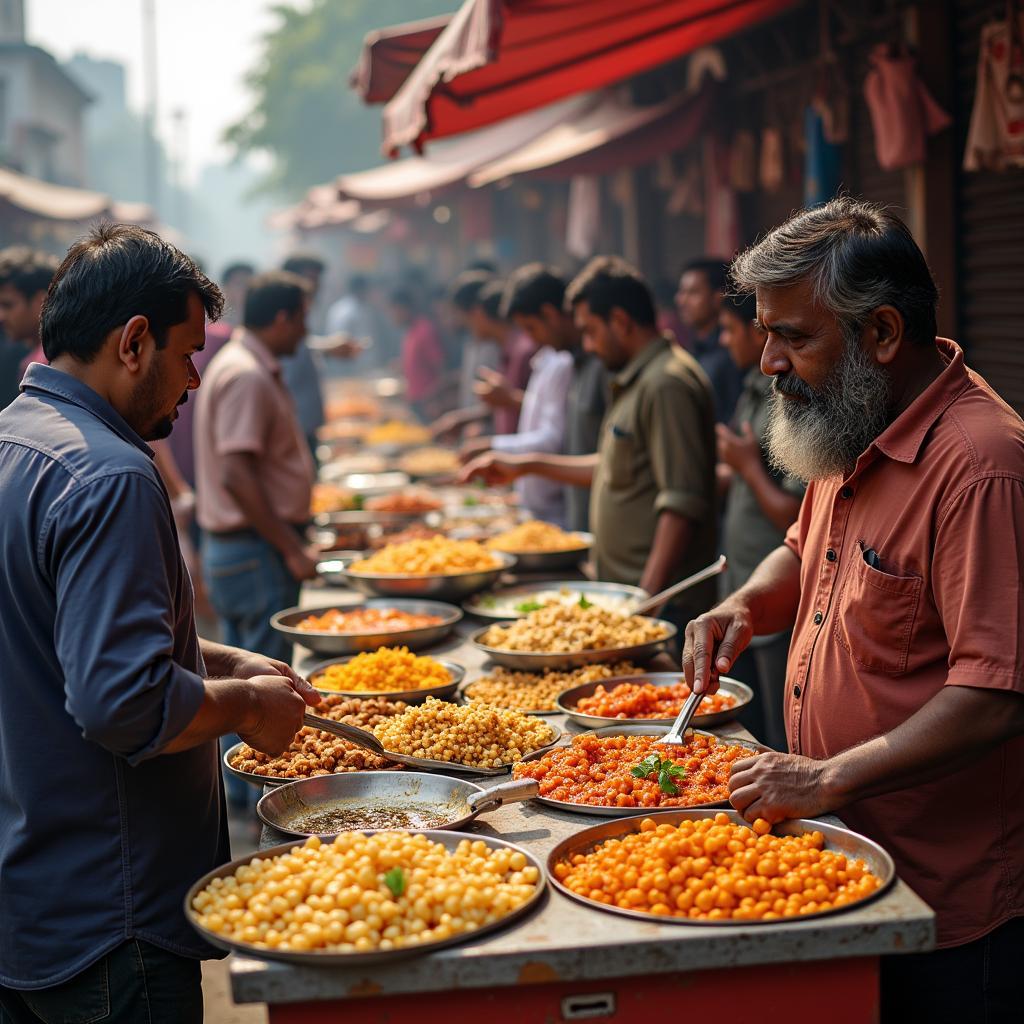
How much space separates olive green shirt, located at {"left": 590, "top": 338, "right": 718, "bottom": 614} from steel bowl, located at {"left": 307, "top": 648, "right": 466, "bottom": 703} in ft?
4.35

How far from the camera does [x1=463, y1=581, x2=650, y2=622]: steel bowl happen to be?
460cm

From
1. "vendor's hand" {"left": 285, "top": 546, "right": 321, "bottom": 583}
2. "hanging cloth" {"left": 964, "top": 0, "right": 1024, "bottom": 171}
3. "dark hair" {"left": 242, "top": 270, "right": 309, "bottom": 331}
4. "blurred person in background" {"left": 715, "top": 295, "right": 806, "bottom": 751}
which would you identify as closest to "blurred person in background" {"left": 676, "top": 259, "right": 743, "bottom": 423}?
"blurred person in background" {"left": 715, "top": 295, "right": 806, "bottom": 751}

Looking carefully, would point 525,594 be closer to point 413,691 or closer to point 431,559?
point 431,559

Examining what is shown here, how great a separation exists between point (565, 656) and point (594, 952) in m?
1.84

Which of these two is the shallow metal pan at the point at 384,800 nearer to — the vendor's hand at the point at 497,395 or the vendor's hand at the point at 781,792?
the vendor's hand at the point at 781,792

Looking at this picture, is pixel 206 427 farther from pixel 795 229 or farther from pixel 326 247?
pixel 326 247

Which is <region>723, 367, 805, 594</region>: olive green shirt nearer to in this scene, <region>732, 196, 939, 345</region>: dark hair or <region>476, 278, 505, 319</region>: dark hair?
<region>732, 196, 939, 345</region>: dark hair

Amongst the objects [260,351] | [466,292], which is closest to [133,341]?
[260,351]

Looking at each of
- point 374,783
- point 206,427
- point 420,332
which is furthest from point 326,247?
point 374,783

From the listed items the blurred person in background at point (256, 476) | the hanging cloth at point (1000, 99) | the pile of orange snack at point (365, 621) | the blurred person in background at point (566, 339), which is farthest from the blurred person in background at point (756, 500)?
the blurred person in background at point (256, 476)

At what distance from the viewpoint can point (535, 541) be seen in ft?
18.8

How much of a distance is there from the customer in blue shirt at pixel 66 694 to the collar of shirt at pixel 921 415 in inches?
55.8

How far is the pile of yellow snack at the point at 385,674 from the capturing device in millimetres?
3621

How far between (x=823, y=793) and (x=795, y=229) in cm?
122
